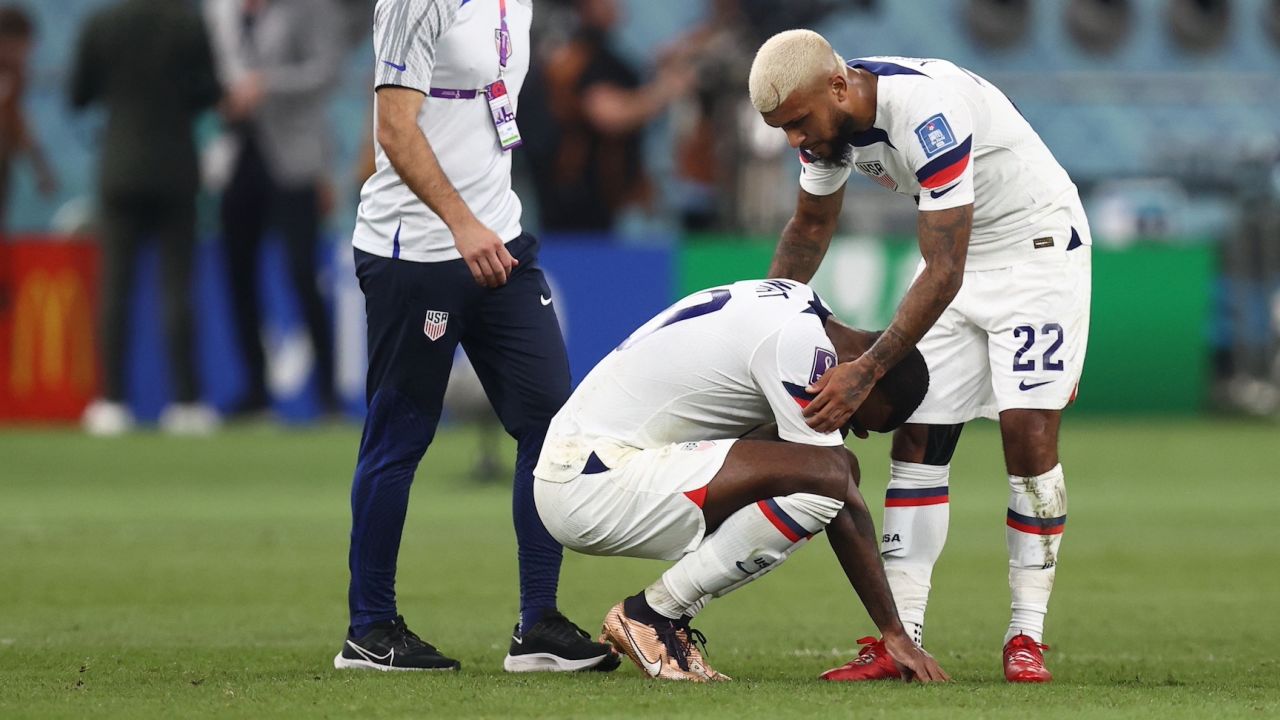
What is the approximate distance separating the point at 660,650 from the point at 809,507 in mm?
593

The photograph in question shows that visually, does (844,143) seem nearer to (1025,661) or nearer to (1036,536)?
(1036,536)

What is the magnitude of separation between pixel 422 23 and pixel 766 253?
31.6 feet

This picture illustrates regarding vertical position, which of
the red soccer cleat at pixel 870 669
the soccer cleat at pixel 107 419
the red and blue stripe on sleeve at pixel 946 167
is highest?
the red and blue stripe on sleeve at pixel 946 167

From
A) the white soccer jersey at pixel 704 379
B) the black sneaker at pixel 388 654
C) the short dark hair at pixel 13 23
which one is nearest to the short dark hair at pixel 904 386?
the white soccer jersey at pixel 704 379


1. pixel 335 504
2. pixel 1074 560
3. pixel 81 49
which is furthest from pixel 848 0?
pixel 1074 560

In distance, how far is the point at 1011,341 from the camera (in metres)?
5.95

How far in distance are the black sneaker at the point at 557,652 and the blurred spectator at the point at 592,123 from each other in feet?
33.9

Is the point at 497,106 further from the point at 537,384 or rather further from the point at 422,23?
the point at 537,384

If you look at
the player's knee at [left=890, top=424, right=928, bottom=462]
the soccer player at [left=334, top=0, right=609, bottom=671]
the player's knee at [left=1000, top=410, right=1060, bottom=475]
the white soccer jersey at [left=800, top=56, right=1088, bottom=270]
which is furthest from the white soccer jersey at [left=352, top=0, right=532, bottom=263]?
the player's knee at [left=1000, top=410, right=1060, bottom=475]

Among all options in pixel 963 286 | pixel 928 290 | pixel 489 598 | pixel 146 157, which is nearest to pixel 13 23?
pixel 146 157

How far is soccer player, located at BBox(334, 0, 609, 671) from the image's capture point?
5.84 m

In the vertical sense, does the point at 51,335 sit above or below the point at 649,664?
below

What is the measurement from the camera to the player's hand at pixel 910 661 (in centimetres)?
563

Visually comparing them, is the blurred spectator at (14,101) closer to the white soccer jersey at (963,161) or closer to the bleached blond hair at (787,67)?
the white soccer jersey at (963,161)
